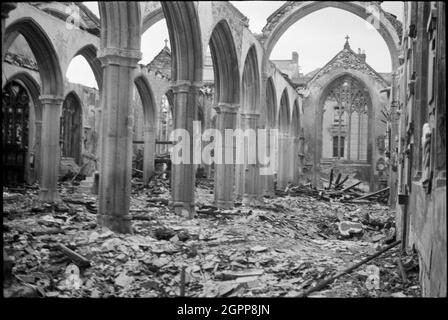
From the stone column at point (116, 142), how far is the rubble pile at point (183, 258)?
1.14 feet

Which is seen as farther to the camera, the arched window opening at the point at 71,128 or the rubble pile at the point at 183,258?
the arched window opening at the point at 71,128

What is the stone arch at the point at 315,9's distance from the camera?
19.2 metres

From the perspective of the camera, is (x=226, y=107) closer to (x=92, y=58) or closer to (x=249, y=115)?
(x=249, y=115)

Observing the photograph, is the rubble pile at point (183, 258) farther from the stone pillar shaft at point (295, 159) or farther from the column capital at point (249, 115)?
the stone pillar shaft at point (295, 159)

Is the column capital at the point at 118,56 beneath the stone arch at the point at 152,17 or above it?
beneath

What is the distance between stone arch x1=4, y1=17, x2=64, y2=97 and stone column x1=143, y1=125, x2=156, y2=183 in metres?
7.72

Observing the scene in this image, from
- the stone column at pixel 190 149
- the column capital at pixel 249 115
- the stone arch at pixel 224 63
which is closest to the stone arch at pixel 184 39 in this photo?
the stone column at pixel 190 149

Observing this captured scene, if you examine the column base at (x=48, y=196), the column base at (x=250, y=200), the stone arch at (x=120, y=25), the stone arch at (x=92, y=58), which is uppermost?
the stone arch at (x=92, y=58)

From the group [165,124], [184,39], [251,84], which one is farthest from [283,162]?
[184,39]

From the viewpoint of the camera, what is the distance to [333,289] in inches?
258

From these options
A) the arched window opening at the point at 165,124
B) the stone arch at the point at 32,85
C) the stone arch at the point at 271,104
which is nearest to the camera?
the stone arch at the point at 32,85

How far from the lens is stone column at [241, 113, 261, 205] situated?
17.3 m

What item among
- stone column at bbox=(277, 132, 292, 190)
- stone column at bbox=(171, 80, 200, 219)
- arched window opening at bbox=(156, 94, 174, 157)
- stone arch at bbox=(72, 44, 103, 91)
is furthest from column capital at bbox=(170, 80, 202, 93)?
arched window opening at bbox=(156, 94, 174, 157)
